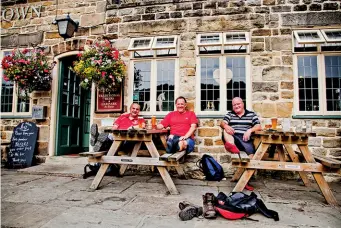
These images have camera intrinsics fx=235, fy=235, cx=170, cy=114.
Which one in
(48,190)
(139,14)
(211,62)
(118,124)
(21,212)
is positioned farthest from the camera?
(139,14)

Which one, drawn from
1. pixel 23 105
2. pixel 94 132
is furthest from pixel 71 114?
pixel 94 132

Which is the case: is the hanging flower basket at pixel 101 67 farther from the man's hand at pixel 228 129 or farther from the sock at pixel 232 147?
the sock at pixel 232 147

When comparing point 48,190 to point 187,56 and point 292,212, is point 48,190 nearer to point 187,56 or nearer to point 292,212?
point 292,212

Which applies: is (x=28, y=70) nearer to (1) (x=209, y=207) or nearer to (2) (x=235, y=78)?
(2) (x=235, y=78)

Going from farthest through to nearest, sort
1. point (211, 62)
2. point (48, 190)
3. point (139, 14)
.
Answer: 1. point (139, 14)
2. point (211, 62)
3. point (48, 190)

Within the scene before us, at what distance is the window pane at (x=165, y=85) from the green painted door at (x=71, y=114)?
7.59 ft

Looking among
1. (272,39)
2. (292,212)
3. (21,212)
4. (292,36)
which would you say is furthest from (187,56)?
(21,212)

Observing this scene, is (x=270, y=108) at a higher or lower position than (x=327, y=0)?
lower

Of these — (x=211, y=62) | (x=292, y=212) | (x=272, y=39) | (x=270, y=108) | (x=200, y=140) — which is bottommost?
(x=292, y=212)

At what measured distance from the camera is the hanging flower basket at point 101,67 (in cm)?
456

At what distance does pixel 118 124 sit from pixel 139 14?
2.57 metres

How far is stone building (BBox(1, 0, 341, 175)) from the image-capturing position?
459 centimetres

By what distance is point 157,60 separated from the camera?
5.14 meters

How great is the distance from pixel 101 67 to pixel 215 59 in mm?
2334
